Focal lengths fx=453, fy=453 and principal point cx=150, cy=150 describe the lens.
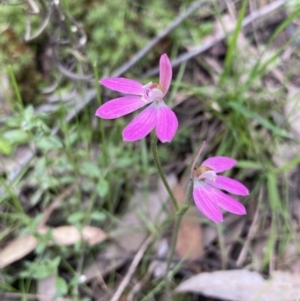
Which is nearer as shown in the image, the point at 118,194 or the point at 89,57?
the point at 118,194

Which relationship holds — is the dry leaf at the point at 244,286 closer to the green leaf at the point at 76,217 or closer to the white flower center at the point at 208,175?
the green leaf at the point at 76,217

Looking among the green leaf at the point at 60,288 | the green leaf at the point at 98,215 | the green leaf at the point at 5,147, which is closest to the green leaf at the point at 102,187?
the green leaf at the point at 98,215

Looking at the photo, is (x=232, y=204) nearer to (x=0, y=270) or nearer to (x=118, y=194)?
(x=118, y=194)

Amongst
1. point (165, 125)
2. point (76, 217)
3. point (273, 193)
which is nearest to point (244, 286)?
point (273, 193)

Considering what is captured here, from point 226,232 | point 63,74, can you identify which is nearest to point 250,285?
point 226,232

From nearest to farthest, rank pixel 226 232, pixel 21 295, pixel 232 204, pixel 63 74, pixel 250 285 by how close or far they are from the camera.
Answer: pixel 232 204
pixel 250 285
pixel 21 295
pixel 226 232
pixel 63 74

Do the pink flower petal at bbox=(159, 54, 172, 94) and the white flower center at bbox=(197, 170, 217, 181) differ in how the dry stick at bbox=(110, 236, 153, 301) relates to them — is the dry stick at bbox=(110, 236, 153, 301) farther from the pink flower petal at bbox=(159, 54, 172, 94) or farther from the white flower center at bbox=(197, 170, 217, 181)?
the pink flower petal at bbox=(159, 54, 172, 94)

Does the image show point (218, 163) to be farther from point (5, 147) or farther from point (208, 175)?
point (5, 147)
